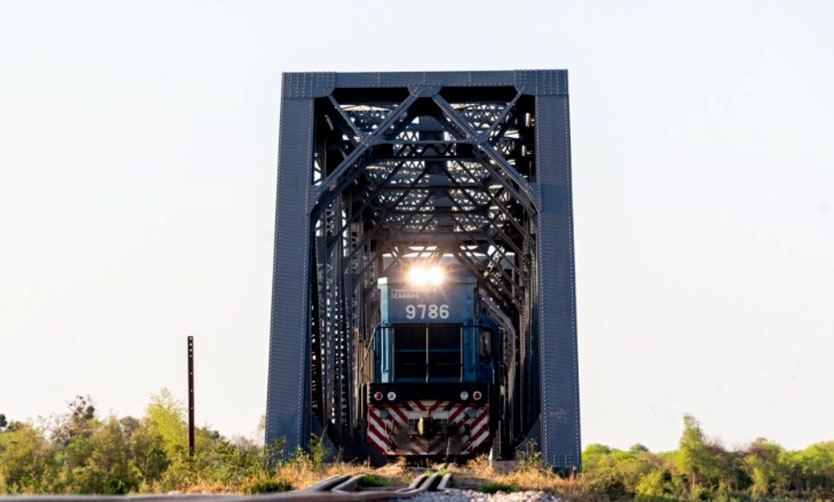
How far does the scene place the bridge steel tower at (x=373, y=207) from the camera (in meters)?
28.0

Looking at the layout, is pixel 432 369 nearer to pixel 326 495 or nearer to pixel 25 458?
pixel 326 495

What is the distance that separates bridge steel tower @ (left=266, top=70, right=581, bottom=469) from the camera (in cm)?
2795

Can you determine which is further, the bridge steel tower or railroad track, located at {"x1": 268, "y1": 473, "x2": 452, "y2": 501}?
the bridge steel tower

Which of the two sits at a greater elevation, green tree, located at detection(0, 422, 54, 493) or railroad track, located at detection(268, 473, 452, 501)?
green tree, located at detection(0, 422, 54, 493)

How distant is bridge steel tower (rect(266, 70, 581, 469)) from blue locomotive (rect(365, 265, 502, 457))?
1305 mm

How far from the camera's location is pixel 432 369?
32.2 meters

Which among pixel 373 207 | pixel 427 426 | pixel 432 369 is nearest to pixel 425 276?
pixel 432 369

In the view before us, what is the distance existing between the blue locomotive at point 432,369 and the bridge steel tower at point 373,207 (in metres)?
1.30

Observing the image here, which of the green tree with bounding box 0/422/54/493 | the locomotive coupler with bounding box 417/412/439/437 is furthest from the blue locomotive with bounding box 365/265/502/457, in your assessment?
the green tree with bounding box 0/422/54/493

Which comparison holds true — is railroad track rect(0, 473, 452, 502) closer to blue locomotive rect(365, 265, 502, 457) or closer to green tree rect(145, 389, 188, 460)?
blue locomotive rect(365, 265, 502, 457)

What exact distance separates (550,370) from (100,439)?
32554 mm

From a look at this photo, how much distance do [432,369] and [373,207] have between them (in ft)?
24.8

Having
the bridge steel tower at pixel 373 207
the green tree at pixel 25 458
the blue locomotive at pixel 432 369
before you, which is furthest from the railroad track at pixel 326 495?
the green tree at pixel 25 458

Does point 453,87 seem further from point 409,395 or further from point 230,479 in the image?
point 230,479
